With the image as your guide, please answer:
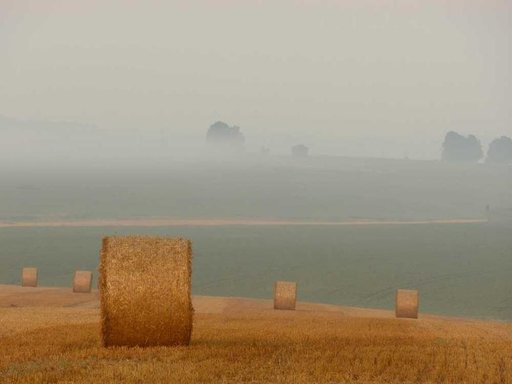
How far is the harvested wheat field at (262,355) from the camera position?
1586cm

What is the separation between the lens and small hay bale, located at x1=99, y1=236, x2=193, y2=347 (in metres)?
18.8

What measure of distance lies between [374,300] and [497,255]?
183ft

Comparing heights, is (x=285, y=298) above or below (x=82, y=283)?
above

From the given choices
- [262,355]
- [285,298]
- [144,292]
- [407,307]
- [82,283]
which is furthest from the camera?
[82,283]

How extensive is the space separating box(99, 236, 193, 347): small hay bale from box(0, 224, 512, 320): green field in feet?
123

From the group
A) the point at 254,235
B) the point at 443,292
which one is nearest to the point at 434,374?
the point at 443,292

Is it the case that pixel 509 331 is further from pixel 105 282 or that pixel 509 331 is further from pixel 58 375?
pixel 58 375

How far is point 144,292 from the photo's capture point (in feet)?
62.0

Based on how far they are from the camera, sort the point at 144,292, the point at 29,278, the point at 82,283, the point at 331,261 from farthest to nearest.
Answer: the point at 331,261, the point at 29,278, the point at 82,283, the point at 144,292

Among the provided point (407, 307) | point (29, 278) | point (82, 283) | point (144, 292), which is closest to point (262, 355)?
point (144, 292)

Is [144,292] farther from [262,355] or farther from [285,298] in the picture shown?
[285,298]

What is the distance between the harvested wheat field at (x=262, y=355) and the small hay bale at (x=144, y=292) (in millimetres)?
459

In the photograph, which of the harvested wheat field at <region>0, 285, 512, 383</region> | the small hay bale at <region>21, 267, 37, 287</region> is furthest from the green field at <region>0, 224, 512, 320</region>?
the harvested wheat field at <region>0, 285, 512, 383</region>

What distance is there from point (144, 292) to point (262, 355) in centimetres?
259
